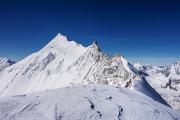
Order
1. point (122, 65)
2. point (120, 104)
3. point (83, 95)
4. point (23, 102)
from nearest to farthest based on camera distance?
point (23, 102) < point (120, 104) < point (83, 95) < point (122, 65)

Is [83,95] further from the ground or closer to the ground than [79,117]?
further from the ground

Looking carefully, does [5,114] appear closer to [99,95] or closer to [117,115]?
[117,115]

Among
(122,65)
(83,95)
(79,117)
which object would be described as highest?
(122,65)

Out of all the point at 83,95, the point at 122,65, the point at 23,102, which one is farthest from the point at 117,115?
the point at 122,65

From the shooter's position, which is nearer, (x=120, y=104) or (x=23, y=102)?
(x=23, y=102)

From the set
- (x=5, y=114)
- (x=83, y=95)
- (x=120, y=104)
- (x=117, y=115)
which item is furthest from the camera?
(x=83, y=95)

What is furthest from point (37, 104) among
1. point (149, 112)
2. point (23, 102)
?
point (149, 112)

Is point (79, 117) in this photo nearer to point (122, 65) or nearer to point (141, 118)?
point (141, 118)
